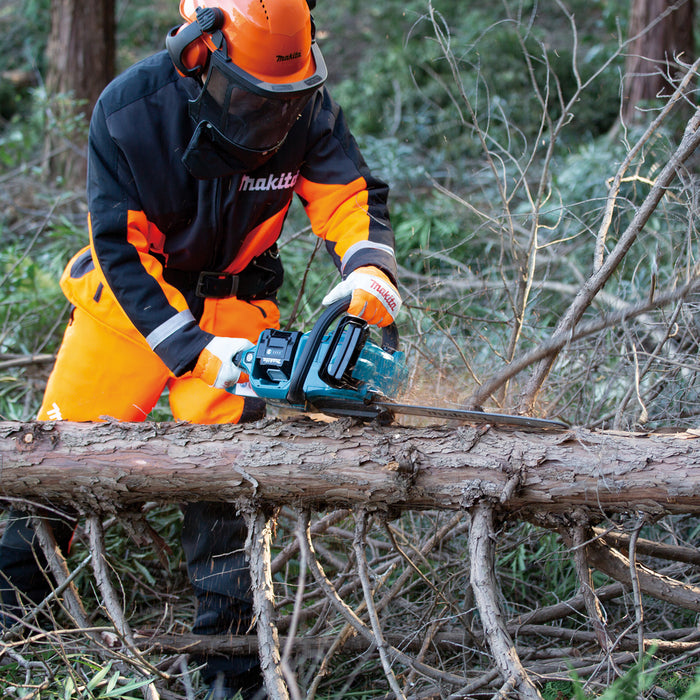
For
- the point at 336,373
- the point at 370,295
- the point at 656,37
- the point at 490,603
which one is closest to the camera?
the point at 490,603

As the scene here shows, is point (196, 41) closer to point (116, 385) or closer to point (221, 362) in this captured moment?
point (221, 362)

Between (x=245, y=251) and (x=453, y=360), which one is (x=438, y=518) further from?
(x=245, y=251)

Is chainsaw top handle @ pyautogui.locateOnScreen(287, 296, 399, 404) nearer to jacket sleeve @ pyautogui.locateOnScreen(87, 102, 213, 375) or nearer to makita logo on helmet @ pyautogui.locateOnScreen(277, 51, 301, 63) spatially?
jacket sleeve @ pyautogui.locateOnScreen(87, 102, 213, 375)

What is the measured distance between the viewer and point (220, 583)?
2.45 metres

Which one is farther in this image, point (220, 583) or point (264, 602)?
point (220, 583)

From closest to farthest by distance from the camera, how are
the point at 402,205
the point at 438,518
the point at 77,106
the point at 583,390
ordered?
the point at 438,518
the point at 583,390
the point at 402,205
the point at 77,106

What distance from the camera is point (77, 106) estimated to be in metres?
6.12

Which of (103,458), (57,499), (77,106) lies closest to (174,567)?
(57,499)

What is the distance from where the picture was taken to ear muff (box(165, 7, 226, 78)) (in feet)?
6.78

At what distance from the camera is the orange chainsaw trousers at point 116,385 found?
2.53 meters

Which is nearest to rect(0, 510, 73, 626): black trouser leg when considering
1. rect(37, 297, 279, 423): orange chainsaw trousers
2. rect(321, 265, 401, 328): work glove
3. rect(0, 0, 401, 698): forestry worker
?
rect(0, 0, 401, 698): forestry worker

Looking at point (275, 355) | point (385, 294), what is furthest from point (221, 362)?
point (385, 294)

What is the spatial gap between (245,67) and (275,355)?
3.04ft

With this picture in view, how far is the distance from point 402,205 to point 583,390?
3.13 m
